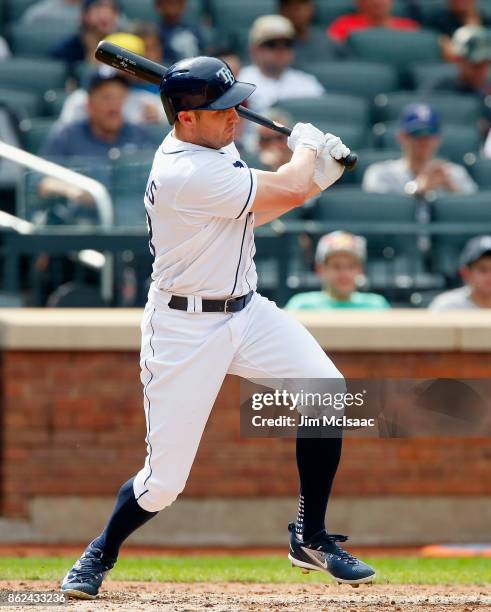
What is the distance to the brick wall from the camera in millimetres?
7086

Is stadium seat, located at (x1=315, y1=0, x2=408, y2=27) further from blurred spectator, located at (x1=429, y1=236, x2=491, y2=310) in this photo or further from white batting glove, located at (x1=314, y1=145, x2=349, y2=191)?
white batting glove, located at (x1=314, y1=145, x2=349, y2=191)

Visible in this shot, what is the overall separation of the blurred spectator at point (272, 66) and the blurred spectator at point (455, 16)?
7.01 feet

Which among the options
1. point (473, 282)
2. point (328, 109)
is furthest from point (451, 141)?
point (473, 282)

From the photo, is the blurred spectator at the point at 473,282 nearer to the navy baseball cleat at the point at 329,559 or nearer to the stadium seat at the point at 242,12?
the navy baseball cleat at the point at 329,559

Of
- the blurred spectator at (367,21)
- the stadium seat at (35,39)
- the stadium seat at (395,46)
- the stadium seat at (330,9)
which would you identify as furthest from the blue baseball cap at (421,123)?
the stadium seat at (35,39)

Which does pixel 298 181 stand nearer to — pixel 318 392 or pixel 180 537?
pixel 318 392

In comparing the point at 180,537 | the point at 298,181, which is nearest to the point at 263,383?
the point at 298,181

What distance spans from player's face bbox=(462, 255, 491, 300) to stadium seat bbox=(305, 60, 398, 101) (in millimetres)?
3261

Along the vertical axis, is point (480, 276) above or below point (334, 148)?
below

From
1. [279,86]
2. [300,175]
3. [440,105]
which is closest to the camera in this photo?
[300,175]

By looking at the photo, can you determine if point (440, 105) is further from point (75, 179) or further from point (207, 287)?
point (207, 287)

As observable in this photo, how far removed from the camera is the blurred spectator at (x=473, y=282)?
291 inches

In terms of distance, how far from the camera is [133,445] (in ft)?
23.5

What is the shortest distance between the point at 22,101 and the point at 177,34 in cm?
140
